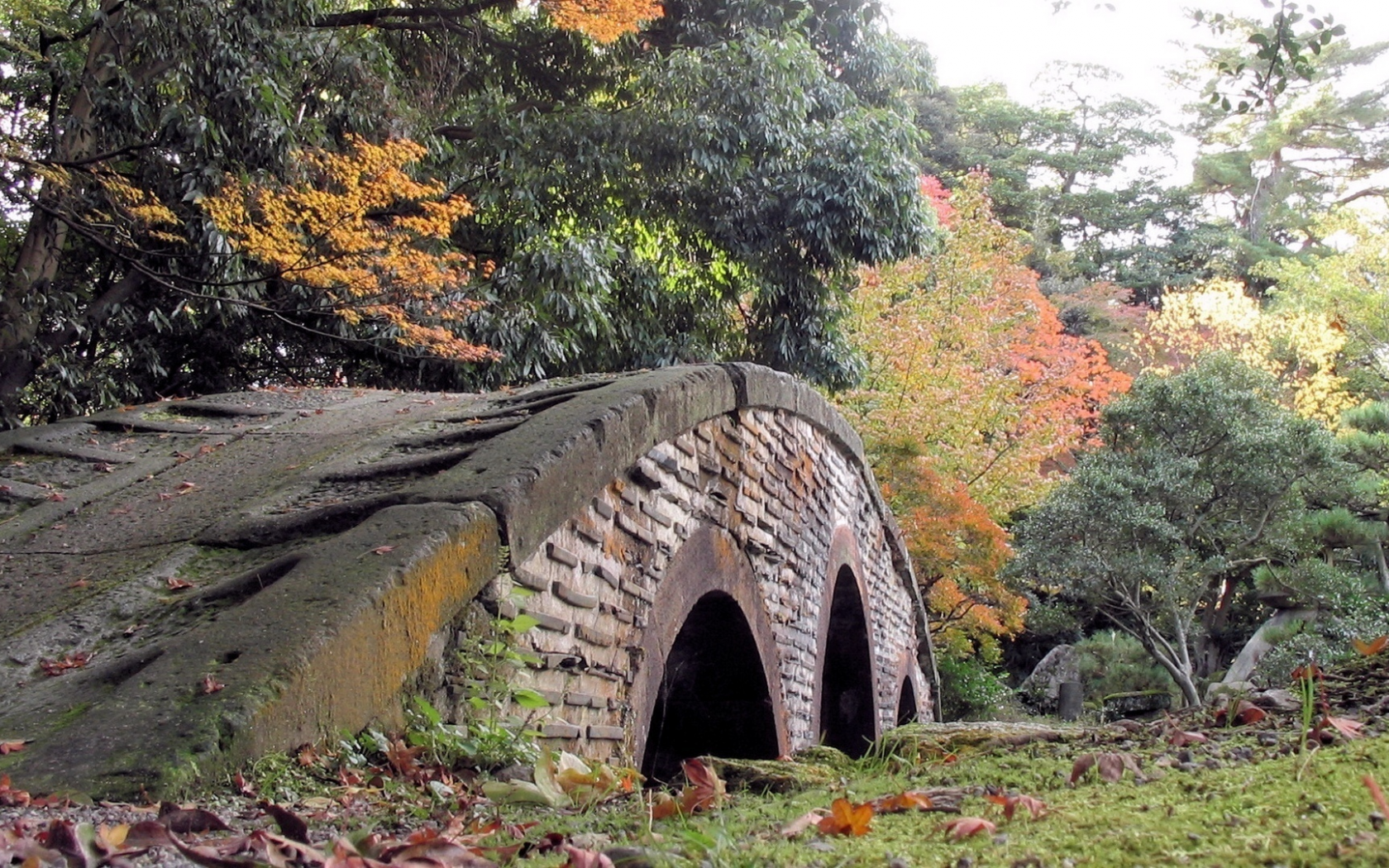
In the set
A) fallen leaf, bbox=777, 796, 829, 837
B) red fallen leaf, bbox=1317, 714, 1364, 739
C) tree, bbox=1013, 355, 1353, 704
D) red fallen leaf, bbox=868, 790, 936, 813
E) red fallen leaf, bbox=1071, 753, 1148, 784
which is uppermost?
tree, bbox=1013, 355, 1353, 704

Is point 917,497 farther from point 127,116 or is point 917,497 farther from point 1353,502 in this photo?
point 127,116

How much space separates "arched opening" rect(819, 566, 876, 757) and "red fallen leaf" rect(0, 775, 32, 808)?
22.9 ft

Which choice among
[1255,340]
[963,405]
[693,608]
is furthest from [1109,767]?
[1255,340]

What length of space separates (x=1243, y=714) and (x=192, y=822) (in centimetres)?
259

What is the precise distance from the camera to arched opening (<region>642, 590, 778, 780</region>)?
552 cm

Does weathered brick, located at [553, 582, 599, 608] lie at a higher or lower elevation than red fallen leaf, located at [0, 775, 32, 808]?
higher

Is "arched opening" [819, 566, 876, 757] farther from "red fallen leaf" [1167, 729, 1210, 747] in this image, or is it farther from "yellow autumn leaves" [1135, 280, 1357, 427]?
"yellow autumn leaves" [1135, 280, 1357, 427]

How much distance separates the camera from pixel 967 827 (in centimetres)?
→ 154

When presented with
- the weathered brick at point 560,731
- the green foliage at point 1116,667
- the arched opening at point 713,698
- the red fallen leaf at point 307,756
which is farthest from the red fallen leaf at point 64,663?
the green foliage at point 1116,667

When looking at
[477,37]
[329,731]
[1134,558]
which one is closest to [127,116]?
[477,37]

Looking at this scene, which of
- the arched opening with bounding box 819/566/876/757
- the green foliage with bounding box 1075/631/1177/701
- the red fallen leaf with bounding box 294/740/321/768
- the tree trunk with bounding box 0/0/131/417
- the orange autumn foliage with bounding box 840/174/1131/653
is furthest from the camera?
the green foliage with bounding box 1075/631/1177/701

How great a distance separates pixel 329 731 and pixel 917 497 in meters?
12.0

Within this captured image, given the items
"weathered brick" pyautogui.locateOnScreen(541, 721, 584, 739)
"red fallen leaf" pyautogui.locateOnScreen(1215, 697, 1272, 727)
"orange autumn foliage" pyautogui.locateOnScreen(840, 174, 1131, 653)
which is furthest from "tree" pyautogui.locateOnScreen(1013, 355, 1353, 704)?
"weathered brick" pyautogui.locateOnScreen(541, 721, 584, 739)

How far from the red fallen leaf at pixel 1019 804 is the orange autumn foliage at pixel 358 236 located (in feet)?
17.0
